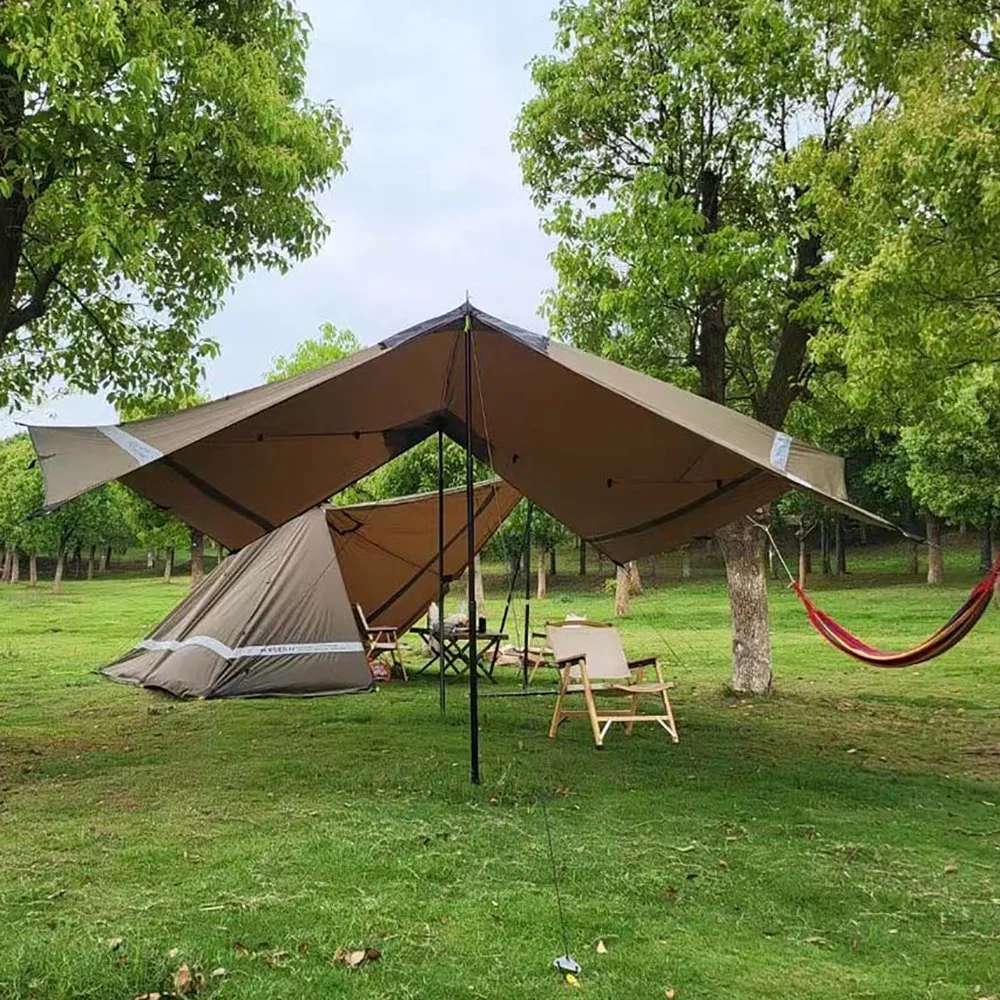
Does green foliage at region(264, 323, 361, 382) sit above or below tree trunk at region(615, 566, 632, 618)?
above

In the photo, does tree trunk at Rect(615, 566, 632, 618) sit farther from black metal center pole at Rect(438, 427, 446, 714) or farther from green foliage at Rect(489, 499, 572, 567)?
black metal center pole at Rect(438, 427, 446, 714)

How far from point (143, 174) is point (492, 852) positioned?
3.86 m

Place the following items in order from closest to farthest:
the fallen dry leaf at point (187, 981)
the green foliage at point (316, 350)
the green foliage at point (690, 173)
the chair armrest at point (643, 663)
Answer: the fallen dry leaf at point (187, 981), the chair armrest at point (643, 663), the green foliage at point (690, 173), the green foliage at point (316, 350)

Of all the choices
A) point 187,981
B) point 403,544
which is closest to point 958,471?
point 403,544

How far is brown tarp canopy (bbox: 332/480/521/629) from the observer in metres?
8.66

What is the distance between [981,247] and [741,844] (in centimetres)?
341

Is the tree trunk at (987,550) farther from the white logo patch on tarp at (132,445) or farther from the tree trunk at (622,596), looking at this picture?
the white logo patch on tarp at (132,445)

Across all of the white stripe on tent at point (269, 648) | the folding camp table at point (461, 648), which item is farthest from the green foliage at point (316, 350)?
the white stripe on tent at point (269, 648)

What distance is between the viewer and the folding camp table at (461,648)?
872 centimetres

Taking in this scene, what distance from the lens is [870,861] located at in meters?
3.49

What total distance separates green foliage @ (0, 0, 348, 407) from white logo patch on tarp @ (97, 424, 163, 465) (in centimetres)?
86

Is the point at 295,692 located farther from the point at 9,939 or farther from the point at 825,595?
the point at 825,595

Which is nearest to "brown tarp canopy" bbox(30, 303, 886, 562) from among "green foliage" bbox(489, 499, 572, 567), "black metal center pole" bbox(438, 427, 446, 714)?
"black metal center pole" bbox(438, 427, 446, 714)

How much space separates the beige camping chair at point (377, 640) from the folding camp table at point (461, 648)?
265mm
